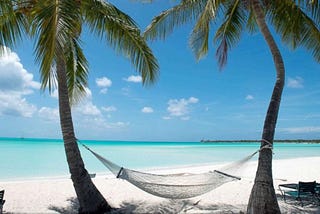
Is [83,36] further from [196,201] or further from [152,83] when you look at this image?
[196,201]

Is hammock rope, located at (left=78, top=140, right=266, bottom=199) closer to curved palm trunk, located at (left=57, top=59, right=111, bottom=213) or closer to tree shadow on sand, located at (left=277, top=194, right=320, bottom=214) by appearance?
curved palm trunk, located at (left=57, top=59, right=111, bottom=213)

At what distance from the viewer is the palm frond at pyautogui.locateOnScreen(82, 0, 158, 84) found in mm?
3758

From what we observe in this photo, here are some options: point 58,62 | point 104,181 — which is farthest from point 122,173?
point 104,181

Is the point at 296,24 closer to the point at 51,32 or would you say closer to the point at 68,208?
the point at 51,32

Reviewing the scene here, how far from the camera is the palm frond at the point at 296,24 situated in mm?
4043

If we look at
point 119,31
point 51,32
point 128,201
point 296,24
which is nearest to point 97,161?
point 128,201

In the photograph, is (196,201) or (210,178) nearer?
(210,178)

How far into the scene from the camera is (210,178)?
409cm

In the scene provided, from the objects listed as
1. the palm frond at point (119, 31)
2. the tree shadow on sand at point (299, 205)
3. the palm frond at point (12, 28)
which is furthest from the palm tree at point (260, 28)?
the palm frond at point (12, 28)

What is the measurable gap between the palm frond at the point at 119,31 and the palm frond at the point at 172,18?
2.16ft

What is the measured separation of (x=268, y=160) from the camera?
3445mm

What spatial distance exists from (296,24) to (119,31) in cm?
233

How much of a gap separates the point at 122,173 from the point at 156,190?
49 centimetres

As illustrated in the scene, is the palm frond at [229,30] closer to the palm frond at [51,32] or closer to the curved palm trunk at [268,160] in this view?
the curved palm trunk at [268,160]
